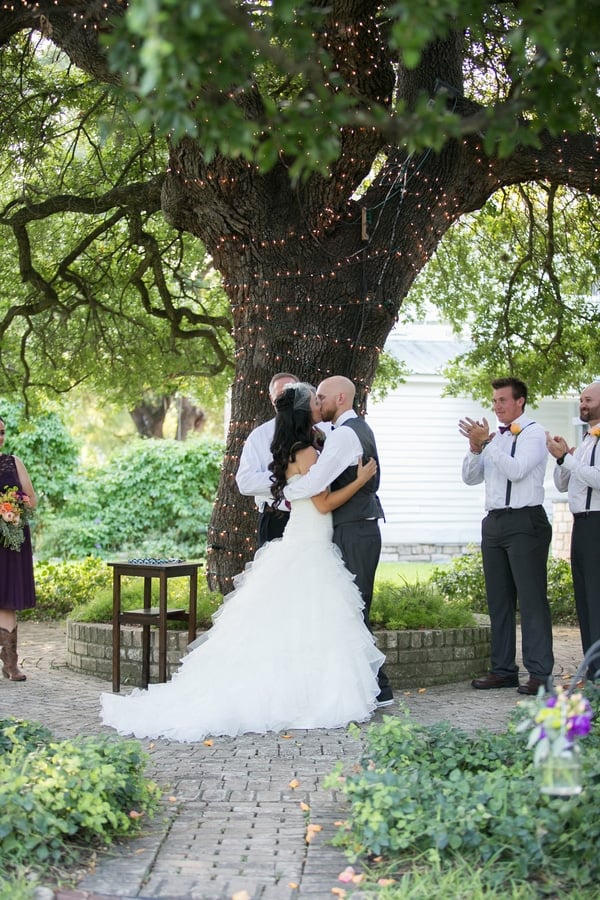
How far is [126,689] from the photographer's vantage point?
7969mm

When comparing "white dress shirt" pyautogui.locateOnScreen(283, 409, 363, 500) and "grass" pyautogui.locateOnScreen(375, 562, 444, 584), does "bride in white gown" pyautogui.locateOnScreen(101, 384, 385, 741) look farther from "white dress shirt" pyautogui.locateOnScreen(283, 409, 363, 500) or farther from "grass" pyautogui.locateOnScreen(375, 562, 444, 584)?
"grass" pyautogui.locateOnScreen(375, 562, 444, 584)

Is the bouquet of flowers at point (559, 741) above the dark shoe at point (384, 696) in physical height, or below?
above

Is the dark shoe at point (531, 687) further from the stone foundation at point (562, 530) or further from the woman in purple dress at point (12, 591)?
the stone foundation at point (562, 530)

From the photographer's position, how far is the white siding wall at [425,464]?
20438 millimetres

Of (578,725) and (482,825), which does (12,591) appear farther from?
(578,725)

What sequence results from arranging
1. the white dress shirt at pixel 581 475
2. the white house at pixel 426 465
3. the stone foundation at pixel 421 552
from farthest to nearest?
1. the white house at pixel 426 465
2. the stone foundation at pixel 421 552
3. the white dress shirt at pixel 581 475

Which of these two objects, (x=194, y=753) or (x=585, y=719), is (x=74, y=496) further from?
(x=585, y=719)

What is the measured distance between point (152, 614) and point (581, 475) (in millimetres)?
3294

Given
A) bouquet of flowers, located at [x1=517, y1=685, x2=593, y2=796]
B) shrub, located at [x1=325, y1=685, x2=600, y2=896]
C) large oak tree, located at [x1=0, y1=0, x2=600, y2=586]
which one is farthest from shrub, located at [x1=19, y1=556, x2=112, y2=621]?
bouquet of flowers, located at [x1=517, y1=685, x2=593, y2=796]

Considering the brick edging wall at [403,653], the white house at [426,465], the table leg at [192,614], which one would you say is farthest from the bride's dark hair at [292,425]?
the white house at [426,465]

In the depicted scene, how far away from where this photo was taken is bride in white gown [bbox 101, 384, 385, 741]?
20.7 feet

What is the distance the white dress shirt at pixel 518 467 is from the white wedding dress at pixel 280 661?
1611 mm

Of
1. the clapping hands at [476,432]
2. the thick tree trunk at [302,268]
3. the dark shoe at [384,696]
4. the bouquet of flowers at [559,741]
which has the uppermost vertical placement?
the thick tree trunk at [302,268]

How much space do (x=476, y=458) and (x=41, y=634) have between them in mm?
5647
